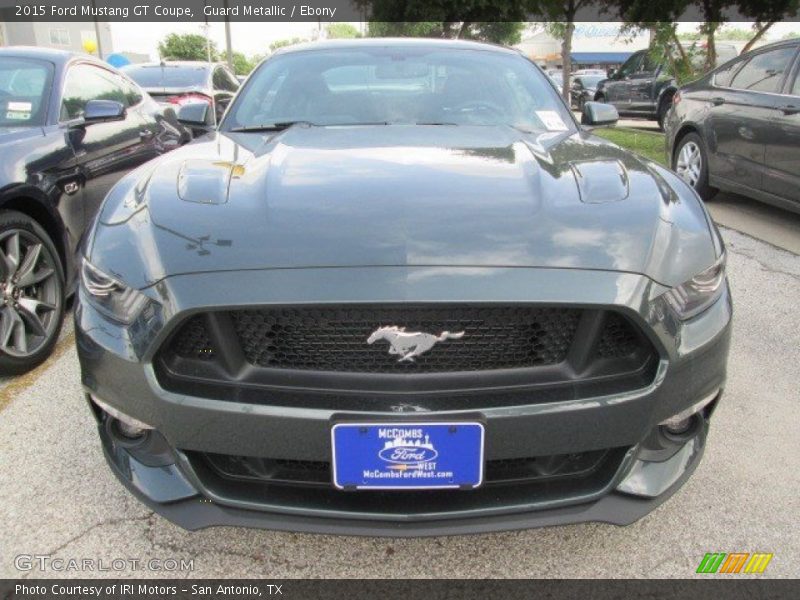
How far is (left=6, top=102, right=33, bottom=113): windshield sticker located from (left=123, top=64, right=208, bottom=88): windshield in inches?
211

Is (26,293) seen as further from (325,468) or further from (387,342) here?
(387,342)

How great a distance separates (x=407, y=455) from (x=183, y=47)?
61.1m

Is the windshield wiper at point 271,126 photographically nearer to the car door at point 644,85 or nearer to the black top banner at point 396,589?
the black top banner at point 396,589

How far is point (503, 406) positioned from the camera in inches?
61.8

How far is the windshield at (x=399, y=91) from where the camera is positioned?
2826 millimetres

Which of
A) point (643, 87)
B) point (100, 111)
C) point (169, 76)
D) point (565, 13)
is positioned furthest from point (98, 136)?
point (565, 13)

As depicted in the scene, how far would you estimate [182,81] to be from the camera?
346 inches

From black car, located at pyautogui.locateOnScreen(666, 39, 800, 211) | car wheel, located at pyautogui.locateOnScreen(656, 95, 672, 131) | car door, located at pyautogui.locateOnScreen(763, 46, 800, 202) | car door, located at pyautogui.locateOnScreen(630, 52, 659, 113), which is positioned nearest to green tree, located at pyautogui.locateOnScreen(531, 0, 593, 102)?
car door, located at pyautogui.locateOnScreen(630, 52, 659, 113)

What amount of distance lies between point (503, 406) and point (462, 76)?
75.2 inches

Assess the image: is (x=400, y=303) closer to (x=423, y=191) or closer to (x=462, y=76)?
(x=423, y=191)

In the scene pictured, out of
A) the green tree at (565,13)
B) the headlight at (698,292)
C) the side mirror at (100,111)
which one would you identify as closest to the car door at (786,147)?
the headlight at (698,292)

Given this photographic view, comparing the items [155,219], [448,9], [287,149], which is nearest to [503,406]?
[155,219]

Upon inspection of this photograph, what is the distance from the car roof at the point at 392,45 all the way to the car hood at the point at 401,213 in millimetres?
1197

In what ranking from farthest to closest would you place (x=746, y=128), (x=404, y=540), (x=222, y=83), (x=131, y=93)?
(x=222, y=83), (x=746, y=128), (x=131, y=93), (x=404, y=540)
